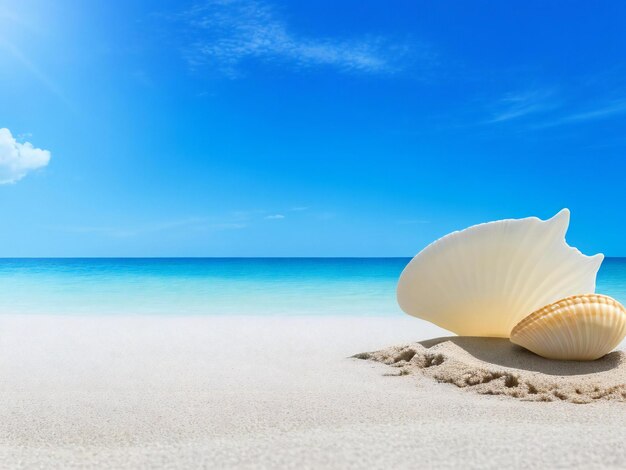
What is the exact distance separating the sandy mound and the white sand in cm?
12

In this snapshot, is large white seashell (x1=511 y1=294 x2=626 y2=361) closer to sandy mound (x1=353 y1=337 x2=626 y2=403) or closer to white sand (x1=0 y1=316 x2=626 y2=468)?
sandy mound (x1=353 y1=337 x2=626 y2=403)

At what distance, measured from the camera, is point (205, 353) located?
18.3 feet

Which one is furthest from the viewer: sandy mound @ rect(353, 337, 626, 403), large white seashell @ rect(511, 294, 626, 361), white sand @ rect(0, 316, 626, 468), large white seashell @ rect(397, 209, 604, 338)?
large white seashell @ rect(397, 209, 604, 338)

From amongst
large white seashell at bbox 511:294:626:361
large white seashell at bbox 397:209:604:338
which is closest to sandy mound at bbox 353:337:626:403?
large white seashell at bbox 511:294:626:361

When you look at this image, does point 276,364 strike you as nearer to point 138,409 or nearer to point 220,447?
point 138,409

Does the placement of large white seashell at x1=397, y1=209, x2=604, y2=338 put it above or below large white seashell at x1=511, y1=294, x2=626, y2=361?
above

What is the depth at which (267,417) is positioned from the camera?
10.2ft

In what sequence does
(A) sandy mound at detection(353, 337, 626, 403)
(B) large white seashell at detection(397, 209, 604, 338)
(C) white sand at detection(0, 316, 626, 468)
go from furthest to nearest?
(B) large white seashell at detection(397, 209, 604, 338)
(A) sandy mound at detection(353, 337, 626, 403)
(C) white sand at detection(0, 316, 626, 468)

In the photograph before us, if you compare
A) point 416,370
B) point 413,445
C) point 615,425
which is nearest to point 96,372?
point 416,370

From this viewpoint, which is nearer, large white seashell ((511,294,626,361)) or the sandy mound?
the sandy mound

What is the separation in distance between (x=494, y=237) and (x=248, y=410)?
258 cm

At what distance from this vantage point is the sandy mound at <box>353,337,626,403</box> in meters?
3.62

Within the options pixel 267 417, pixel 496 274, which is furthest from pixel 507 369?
pixel 267 417

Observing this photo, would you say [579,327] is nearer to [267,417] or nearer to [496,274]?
[496,274]
